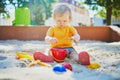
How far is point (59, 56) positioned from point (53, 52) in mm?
89

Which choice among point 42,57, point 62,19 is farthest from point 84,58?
point 62,19

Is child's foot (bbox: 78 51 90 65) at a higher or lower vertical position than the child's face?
lower

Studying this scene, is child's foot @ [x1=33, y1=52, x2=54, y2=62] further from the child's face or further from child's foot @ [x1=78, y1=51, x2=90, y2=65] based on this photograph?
the child's face

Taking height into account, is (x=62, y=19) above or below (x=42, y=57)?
above

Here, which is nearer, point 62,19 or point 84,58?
point 84,58

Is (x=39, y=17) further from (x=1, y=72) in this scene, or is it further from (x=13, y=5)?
(x=1, y=72)

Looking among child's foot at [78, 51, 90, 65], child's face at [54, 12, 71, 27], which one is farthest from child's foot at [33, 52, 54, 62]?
child's face at [54, 12, 71, 27]

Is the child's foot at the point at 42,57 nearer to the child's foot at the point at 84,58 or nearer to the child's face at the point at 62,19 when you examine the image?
A: the child's foot at the point at 84,58

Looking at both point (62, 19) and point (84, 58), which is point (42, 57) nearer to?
point (84, 58)

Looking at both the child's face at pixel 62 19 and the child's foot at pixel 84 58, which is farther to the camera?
the child's face at pixel 62 19

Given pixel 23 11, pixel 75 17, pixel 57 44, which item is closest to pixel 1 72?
pixel 57 44

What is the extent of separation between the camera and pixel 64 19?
305cm

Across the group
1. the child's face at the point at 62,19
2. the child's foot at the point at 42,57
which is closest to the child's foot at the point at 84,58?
the child's foot at the point at 42,57

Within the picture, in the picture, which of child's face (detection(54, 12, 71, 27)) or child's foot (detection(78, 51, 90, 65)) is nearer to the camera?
child's foot (detection(78, 51, 90, 65))
